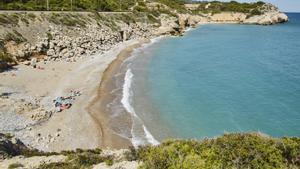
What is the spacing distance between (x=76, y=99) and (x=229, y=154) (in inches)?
860

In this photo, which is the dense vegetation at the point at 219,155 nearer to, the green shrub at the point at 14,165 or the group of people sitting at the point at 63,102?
the green shrub at the point at 14,165

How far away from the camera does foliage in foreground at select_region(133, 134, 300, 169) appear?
1337cm

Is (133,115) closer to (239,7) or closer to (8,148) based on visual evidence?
(8,148)

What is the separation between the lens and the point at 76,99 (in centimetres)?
3291

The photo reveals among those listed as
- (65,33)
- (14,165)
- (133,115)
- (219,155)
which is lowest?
(133,115)

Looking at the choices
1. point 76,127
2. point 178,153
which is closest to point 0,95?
point 76,127

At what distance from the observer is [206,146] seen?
1475cm

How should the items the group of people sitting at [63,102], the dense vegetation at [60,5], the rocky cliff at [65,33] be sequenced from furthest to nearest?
1. the dense vegetation at [60,5]
2. the rocky cliff at [65,33]
3. the group of people sitting at [63,102]

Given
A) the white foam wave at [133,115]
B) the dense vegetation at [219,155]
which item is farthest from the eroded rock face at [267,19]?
the dense vegetation at [219,155]

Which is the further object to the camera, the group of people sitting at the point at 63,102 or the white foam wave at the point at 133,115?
the group of people sitting at the point at 63,102

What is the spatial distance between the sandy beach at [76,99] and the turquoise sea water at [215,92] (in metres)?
3.57

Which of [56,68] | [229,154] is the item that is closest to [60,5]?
[56,68]

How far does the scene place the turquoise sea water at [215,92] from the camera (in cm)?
2802

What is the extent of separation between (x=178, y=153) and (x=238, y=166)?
245 cm
